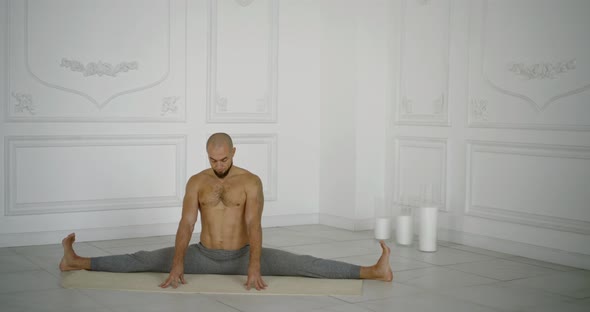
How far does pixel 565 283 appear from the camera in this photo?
435 cm

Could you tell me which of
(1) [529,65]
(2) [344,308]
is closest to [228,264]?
(2) [344,308]

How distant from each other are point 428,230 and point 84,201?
2.57 m

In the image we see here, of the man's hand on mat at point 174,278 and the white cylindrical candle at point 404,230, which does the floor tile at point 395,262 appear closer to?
the white cylindrical candle at point 404,230

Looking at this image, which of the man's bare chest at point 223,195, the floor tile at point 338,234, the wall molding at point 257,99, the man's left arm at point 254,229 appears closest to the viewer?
the man's left arm at point 254,229

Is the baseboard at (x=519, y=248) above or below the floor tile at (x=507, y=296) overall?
above

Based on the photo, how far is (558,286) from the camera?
14.0 ft

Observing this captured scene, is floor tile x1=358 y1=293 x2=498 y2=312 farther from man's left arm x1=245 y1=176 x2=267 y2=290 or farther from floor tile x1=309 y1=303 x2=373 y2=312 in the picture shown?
man's left arm x1=245 y1=176 x2=267 y2=290

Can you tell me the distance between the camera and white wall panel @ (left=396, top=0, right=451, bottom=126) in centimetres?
581

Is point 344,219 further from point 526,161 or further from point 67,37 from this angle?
point 67,37

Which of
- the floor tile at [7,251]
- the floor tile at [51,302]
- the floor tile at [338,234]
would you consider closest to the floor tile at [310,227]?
the floor tile at [338,234]

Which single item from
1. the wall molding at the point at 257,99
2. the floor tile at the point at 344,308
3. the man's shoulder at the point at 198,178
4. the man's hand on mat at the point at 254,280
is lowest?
the floor tile at the point at 344,308

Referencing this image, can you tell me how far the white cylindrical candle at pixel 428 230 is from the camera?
5.34m

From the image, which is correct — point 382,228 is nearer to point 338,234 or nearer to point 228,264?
point 338,234

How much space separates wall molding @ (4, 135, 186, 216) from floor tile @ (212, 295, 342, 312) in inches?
83.0
